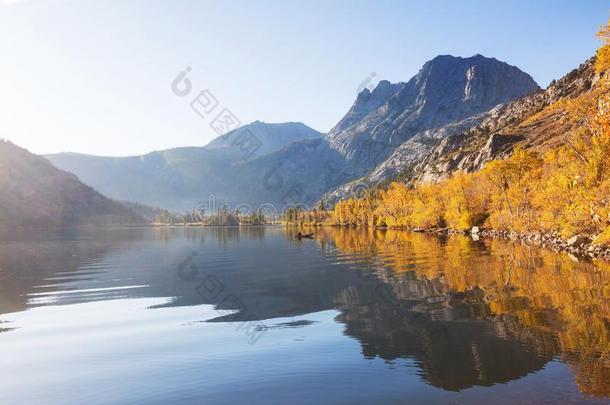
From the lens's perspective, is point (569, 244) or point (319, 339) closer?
point (319, 339)

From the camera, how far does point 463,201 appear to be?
13450 cm

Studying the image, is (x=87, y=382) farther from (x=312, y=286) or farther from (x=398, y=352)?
(x=312, y=286)

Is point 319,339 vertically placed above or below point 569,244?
below

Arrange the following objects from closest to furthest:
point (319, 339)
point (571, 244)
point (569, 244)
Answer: point (319, 339)
point (571, 244)
point (569, 244)

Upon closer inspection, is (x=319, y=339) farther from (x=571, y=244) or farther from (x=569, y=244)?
(x=569, y=244)

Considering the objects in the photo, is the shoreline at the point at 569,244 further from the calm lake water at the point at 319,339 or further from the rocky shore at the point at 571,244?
the calm lake water at the point at 319,339

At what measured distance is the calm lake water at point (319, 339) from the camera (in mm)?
16578

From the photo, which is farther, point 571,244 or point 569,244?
point 569,244

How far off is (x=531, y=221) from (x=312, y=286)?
73188mm

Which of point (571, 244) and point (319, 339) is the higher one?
point (571, 244)

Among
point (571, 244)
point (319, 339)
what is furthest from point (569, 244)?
point (319, 339)

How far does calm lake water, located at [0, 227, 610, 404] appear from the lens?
1658 centimetres

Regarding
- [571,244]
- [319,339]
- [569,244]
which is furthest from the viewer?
[569,244]

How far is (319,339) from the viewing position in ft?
78.5
